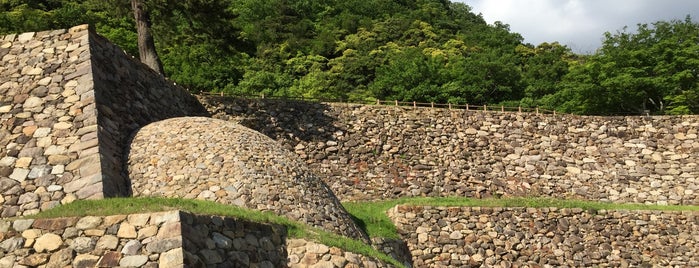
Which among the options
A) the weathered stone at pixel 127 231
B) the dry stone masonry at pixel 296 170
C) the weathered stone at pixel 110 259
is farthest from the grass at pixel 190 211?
the weathered stone at pixel 110 259

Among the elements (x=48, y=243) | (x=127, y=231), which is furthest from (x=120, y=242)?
(x=48, y=243)

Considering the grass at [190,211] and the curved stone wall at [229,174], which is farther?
the curved stone wall at [229,174]

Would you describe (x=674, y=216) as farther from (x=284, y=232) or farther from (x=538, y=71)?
(x=538, y=71)

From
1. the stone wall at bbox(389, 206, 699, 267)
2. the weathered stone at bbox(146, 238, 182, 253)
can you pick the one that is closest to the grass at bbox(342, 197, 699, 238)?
the stone wall at bbox(389, 206, 699, 267)

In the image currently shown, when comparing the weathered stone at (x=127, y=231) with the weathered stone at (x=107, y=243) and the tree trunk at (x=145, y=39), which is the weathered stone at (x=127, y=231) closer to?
the weathered stone at (x=107, y=243)

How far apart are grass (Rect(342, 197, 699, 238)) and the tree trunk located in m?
8.98

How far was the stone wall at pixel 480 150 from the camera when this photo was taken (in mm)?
22314

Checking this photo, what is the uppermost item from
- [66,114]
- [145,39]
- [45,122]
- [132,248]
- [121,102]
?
[145,39]

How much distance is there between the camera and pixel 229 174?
45.1ft

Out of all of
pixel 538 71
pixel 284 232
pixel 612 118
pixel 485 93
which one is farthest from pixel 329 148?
pixel 538 71

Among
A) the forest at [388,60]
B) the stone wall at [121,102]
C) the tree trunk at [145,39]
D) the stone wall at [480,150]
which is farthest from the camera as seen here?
the forest at [388,60]

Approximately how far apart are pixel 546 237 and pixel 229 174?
10.8 meters

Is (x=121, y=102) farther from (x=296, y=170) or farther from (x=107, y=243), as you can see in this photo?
(x=107, y=243)

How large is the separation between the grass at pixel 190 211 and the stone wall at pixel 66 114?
143 cm
